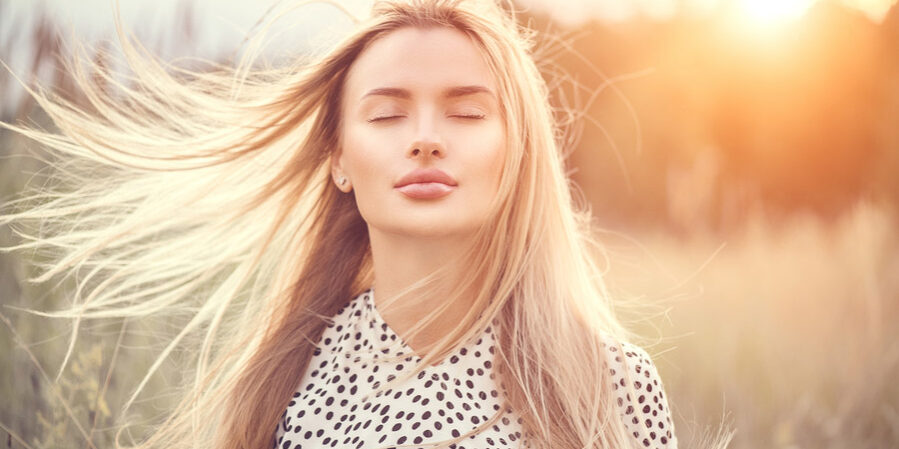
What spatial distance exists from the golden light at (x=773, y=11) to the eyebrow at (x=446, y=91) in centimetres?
204

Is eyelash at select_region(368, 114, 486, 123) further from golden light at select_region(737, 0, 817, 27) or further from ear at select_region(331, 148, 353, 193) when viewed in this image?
golden light at select_region(737, 0, 817, 27)

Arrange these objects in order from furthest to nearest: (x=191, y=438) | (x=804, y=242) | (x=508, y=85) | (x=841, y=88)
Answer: (x=841, y=88) → (x=804, y=242) → (x=191, y=438) → (x=508, y=85)

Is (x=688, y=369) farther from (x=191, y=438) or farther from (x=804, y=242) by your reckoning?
(x=191, y=438)

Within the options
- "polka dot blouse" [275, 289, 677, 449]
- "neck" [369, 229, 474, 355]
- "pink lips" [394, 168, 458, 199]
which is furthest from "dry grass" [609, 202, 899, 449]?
"pink lips" [394, 168, 458, 199]

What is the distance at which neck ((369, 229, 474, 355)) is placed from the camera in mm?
1950

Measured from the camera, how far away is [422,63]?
1902 mm

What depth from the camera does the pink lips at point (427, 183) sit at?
6.00 feet

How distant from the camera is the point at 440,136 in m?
1.84

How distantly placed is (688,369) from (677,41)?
1434 mm

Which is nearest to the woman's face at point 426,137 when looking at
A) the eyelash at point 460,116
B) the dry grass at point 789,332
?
the eyelash at point 460,116

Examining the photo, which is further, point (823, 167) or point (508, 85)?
point (823, 167)

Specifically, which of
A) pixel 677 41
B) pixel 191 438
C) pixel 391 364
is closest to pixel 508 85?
pixel 391 364

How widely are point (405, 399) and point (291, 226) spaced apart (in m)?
0.67

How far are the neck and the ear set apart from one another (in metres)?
0.15
